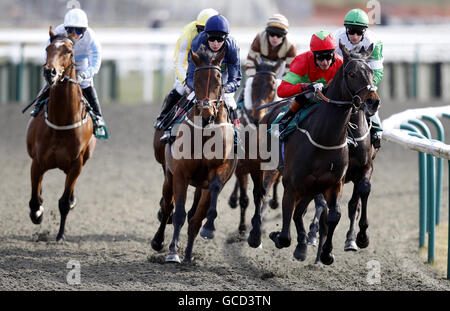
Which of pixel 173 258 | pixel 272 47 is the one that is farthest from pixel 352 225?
pixel 272 47

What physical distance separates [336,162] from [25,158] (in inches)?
269

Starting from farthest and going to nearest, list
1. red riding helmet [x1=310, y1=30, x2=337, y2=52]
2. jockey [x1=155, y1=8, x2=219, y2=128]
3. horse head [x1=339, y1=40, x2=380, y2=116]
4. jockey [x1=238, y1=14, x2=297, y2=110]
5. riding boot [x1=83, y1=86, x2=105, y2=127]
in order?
jockey [x1=238, y1=14, x2=297, y2=110] → riding boot [x1=83, y1=86, x2=105, y2=127] → jockey [x1=155, y1=8, x2=219, y2=128] → red riding helmet [x1=310, y1=30, x2=337, y2=52] → horse head [x1=339, y1=40, x2=380, y2=116]

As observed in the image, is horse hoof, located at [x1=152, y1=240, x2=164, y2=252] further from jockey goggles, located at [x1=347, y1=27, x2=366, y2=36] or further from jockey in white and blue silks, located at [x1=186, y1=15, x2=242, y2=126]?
jockey goggles, located at [x1=347, y1=27, x2=366, y2=36]

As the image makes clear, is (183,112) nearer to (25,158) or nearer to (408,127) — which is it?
(408,127)

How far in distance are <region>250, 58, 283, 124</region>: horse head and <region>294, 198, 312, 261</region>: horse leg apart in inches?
80.8

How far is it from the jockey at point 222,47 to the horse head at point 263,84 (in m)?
1.71

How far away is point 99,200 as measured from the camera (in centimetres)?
1006

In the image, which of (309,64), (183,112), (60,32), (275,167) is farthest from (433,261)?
(60,32)

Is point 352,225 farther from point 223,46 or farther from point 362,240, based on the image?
point 223,46

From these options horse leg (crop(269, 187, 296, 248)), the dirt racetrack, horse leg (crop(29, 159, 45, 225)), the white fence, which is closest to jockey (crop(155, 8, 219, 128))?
horse leg (crop(29, 159, 45, 225))

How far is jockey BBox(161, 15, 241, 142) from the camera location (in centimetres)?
659

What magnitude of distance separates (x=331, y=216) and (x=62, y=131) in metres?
2.70

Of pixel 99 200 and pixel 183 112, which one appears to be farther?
pixel 99 200

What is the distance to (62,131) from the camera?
25.3 ft
